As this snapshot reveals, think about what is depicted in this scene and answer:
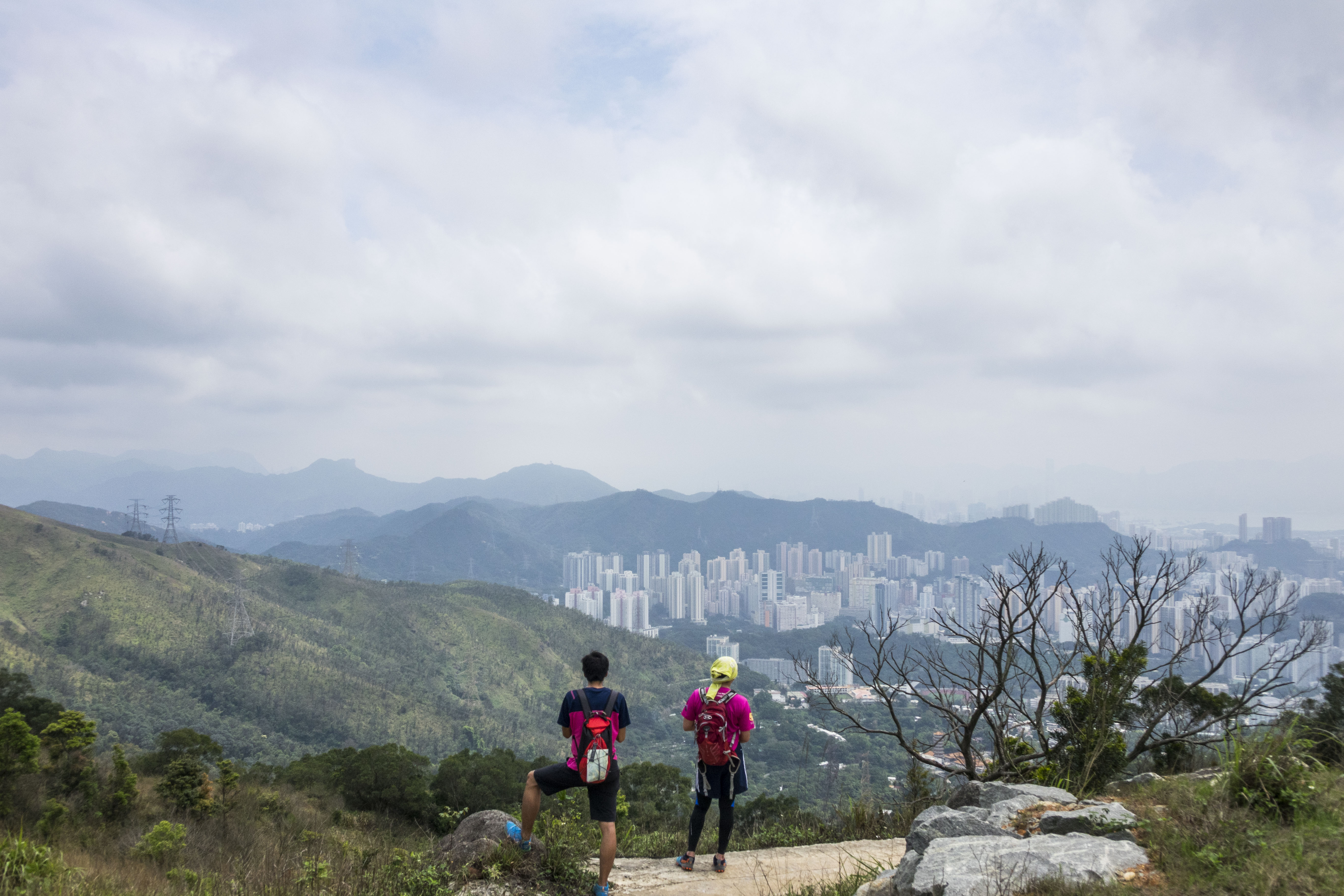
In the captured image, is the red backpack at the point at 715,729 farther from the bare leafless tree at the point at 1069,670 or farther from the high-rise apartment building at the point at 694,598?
the high-rise apartment building at the point at 694,598

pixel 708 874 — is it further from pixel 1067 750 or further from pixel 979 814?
pixel 1067 750

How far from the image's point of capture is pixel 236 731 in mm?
55969

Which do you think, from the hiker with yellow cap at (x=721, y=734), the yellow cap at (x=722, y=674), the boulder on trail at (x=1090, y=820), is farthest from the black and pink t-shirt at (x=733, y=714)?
the boulder on trail at (x=1090, y=820)

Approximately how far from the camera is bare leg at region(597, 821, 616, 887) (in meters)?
4.10

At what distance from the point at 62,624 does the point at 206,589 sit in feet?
57.2

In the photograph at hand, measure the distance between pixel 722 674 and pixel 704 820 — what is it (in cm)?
117

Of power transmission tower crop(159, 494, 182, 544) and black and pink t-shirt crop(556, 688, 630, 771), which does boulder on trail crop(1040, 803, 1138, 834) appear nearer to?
black and pink t-shirt crop(556, 688, 630, 771)

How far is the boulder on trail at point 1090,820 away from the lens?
359 centimetres

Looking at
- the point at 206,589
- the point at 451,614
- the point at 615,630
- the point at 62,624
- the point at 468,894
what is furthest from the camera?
the point at 615,630

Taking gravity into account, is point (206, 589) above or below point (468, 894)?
below

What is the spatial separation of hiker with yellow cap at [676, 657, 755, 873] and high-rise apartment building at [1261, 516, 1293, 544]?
Answer: 186m

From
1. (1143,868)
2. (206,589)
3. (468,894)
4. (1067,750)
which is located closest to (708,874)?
(468,894)

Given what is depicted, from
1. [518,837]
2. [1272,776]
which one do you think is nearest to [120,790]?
[518,837]

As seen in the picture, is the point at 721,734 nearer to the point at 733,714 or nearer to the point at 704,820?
the point at 733,714
